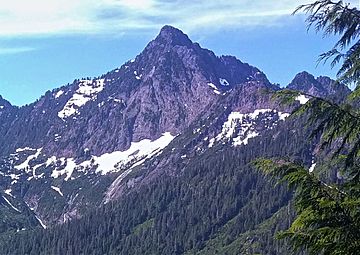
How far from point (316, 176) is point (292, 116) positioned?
2293mm

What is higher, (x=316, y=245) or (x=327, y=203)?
(x=327, y=203)

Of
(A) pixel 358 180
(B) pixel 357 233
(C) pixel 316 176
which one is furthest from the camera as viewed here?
(A) pixel 358 180

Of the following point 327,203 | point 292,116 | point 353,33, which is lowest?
point 327,203

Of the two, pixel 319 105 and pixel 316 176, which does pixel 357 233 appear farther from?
pixel 319 105

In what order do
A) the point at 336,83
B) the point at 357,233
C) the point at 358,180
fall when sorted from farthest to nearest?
the point at 336,83 → the point at 358,180 → the point at 357,233

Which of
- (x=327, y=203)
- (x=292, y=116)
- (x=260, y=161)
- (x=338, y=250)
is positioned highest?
(x=292, y=116)

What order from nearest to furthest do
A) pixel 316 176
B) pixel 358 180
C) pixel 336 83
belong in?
pixel 316 176, pixel 358 180, pixel 336 83

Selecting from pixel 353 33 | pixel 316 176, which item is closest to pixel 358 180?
pixel 316 176

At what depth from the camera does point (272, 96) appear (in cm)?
1762

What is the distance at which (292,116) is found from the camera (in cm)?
1752

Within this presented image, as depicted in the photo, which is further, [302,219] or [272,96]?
[272,96]

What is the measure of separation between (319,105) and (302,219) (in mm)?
3170

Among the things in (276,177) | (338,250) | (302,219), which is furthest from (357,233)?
(276,177)

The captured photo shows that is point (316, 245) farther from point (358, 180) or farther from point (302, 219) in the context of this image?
point (358, 180)
